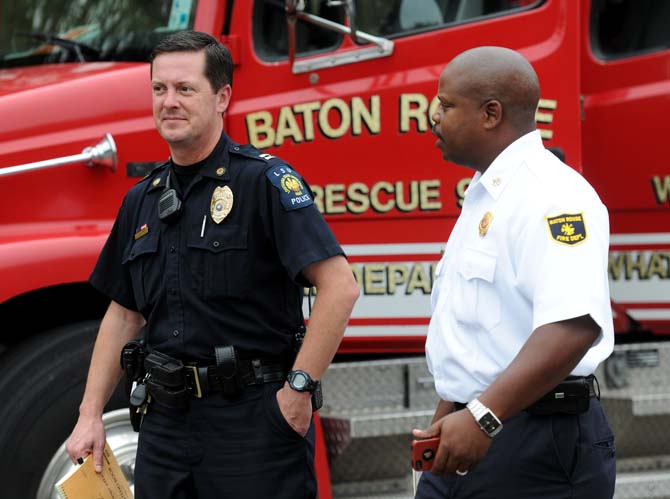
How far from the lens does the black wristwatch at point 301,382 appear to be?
2.36 m

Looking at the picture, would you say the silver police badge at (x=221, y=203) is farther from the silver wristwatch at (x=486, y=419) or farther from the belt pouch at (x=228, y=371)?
the silver wristwatch at (x=486, y=419)

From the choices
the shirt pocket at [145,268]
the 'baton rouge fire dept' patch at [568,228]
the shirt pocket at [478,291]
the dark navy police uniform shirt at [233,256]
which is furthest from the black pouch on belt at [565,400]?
the shirt pocket at [145,268]

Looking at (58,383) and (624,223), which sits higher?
(624,223)

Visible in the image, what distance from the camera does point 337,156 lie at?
3592 millimetres

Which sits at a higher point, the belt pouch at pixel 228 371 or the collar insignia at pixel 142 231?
the collar insignia at pixel 142 231

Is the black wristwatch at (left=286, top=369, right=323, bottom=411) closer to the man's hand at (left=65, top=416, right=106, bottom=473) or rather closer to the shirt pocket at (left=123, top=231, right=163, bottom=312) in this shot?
the shirt pocket at (left=123, top=231, right=163, bottom=312)

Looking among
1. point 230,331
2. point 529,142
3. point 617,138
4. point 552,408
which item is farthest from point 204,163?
point 617,138

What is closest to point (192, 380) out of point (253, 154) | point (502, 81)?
point (253, 154)

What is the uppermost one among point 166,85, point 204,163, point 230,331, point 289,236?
point 166,85

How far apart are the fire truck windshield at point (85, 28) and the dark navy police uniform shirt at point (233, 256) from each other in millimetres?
1159

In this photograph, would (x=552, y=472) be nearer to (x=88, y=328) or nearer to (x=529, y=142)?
(x=529, y=142)

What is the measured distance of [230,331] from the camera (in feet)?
8.07

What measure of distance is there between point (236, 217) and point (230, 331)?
0.25 m

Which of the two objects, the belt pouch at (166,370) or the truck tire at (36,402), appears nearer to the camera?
the belt pouch at (166,370)
